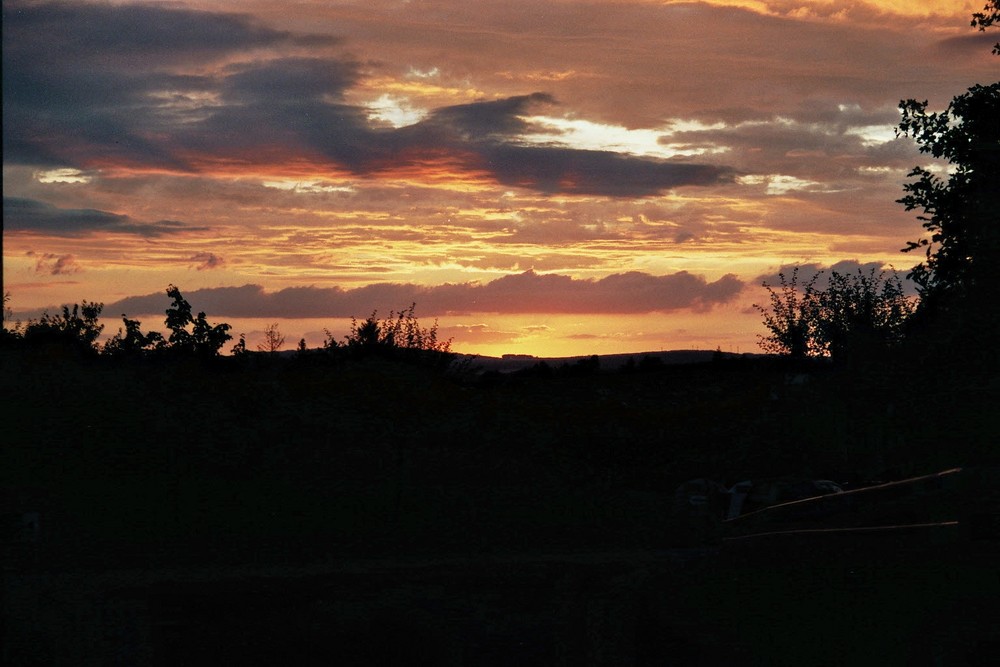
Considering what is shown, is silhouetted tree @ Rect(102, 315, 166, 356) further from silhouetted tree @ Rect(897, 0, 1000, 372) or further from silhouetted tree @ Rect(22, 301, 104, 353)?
silhouetted tree @ Rect(897, 0, 1000, 372)

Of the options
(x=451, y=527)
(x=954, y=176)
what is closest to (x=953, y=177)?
(x=954, y=176)

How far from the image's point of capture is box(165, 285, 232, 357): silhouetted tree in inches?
1403

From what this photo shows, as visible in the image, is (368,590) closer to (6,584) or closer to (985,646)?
(6,584)

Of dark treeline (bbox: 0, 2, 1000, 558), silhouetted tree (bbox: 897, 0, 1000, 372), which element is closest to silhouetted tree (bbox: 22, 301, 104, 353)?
dark treeline (bbox: 0, 2, 1000, 558)

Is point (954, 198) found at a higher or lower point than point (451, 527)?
higher

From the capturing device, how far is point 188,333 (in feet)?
118

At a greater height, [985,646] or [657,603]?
[985,646]

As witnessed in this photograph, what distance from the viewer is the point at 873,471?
38.9 metres

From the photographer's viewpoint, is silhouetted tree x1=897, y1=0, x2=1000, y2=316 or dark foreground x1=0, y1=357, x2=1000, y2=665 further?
silhouetted tree x1=897, y1=0, x2=1000, y2=316

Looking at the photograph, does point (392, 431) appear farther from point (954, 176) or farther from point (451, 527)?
point (954, 176)

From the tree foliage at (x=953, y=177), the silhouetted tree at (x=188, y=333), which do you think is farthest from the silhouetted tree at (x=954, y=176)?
the silhouetted tree at (x=188, y=333)

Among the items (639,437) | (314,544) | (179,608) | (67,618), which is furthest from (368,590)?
(639,437)

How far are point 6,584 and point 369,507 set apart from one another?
12.8 m

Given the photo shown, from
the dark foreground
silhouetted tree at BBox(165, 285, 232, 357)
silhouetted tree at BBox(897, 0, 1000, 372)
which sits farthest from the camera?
silhouetted tree at BBox(165, 285, 232, 357)
